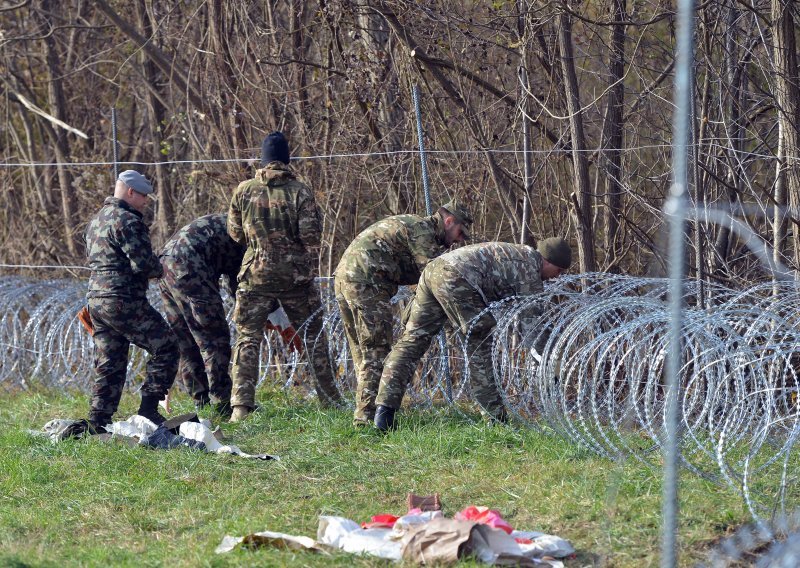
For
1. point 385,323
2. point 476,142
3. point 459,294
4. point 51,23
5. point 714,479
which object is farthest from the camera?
point 51,23

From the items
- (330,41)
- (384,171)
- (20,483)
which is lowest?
(20,483)

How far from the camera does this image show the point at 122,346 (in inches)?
325

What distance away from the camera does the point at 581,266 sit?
935 centimetres

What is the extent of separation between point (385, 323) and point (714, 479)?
9.33ft

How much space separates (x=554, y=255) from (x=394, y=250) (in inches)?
48.1

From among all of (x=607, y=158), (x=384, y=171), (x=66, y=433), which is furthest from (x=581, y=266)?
(x=66, y=433)

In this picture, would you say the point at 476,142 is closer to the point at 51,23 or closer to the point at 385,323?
the point at 385,323

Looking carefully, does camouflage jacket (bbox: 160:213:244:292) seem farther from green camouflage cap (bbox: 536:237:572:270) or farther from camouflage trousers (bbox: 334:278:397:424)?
green camouflage cap (bbox: 536:237:572:270)

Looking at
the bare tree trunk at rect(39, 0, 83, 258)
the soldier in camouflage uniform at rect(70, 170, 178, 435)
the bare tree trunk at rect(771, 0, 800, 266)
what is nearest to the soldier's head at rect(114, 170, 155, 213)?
the soldier in camouflage uniform at rect(70, 170, 178, 435)

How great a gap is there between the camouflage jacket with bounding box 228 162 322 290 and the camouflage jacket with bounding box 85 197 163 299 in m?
0.79

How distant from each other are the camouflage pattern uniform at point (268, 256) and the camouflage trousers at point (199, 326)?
27 cm

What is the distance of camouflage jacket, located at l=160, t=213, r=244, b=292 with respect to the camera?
8.88 meters

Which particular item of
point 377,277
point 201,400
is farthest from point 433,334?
point 201,400

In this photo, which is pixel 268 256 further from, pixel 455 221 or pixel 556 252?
pixel 556 252
